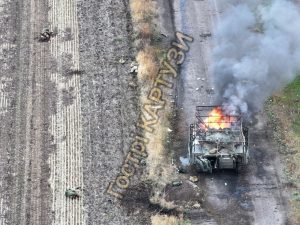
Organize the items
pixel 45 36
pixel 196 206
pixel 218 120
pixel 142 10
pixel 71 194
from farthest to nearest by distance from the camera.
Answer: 1. pixel 142 10
2. pixel 45 36
3. pixel 218 120
4. pixel 71 194
5. pixel 196 206

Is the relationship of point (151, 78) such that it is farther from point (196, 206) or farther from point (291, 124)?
point (196, 206)

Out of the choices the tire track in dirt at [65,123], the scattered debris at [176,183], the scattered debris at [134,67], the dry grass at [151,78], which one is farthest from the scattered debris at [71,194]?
the scattered debris at [134,67]

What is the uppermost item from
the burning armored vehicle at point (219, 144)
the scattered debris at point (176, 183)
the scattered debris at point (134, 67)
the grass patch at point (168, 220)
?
the scattered debris at point (134, 67)

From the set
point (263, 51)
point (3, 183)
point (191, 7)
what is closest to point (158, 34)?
point (191, 7)

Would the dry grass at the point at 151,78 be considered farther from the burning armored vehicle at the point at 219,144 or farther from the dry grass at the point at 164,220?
the burning armored vehicle at the point at 219,144

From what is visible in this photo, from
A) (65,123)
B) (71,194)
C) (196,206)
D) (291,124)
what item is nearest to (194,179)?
(196,206)

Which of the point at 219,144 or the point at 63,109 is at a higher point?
the point at 63,109

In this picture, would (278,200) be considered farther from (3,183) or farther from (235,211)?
(3,183)
